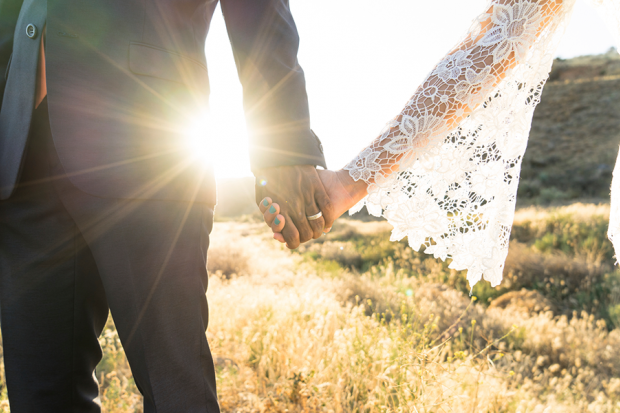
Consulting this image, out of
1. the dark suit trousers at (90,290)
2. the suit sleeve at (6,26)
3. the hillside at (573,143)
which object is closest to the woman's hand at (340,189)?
the dark suit trousers at (90,290)

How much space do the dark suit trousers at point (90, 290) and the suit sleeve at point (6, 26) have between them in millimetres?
277

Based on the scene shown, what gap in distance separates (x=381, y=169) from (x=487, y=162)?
469mm

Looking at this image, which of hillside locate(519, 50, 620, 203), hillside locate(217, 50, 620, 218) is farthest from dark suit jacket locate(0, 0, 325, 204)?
hillside locate(519, 50, 620, 203)

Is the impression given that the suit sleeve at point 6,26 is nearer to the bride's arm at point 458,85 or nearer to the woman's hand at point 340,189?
the woman's hand at point 340,189

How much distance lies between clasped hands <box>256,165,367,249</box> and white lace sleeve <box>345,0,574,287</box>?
0.52ft

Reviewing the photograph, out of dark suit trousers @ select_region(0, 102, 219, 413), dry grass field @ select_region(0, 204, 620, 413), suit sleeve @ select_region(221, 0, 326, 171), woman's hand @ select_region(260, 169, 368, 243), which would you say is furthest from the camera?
dry grass field @ select_region(0, 204, 620, 413)

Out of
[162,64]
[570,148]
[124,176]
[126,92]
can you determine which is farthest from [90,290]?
[570,148]

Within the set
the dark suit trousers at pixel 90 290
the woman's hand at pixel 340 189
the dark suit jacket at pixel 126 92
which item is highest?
the dark suit jacket at pixel 126 92

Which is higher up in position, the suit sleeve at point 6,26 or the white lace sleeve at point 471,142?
the suit sleeve at point 6,26

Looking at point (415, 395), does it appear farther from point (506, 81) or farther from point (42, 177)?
point (42, 177)

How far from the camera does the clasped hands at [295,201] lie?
1192 mm

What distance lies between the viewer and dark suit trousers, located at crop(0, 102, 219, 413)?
0.95 m

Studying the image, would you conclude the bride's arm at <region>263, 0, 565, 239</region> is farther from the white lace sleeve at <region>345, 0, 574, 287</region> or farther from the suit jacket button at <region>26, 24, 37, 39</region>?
the suit jacket button at <region>26, 24, 37, 39</region>

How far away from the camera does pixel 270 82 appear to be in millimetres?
1154
